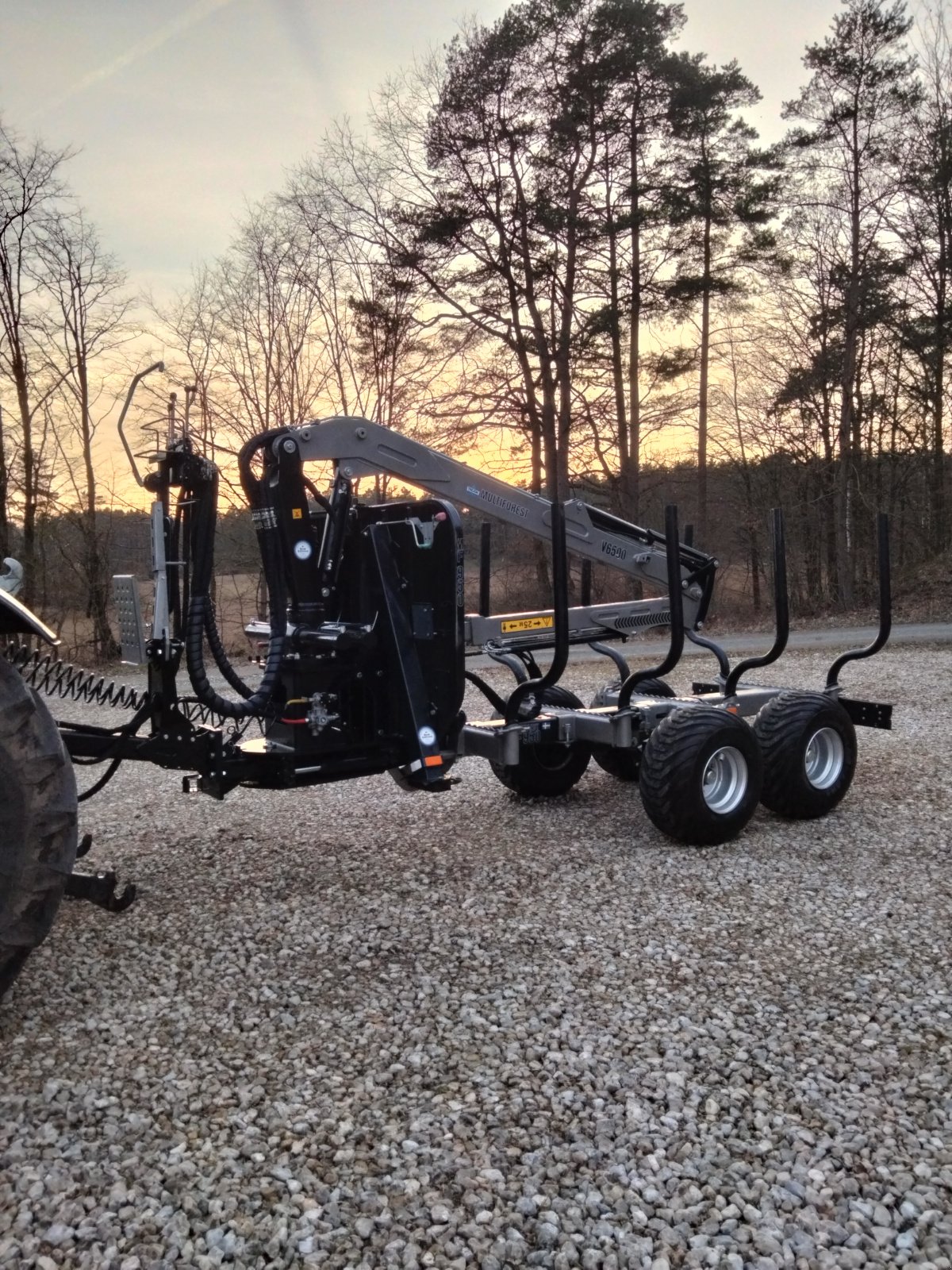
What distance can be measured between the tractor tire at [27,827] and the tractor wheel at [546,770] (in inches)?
140

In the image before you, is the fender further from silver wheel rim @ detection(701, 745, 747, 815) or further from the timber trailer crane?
silver wheel rim @ detection(701, 745, 747, 815)

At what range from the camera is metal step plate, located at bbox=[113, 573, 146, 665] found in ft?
14.5

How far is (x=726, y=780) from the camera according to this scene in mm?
5664

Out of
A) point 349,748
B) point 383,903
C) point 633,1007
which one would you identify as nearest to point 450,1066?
point 633,1007

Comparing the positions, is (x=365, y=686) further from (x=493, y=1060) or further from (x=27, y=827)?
(x=493, y=1060)

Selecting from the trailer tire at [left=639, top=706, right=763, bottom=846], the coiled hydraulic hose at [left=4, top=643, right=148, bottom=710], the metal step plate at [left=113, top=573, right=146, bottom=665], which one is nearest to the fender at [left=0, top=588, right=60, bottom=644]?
the coiled hydraulic hose at [left=4, top=643, right=148, bottom=710]

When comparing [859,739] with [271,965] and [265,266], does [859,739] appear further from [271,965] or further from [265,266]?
[265,266]

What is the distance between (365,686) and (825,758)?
2952 millimetres

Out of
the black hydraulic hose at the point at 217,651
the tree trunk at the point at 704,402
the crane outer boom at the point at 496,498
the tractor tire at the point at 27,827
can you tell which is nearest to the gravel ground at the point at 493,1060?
the tractor tire at the point at 27,827

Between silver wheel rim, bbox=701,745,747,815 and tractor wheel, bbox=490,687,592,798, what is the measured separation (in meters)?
1.03

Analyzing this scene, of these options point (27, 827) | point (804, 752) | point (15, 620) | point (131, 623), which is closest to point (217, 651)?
point (131, 623)

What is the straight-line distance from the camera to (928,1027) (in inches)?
133

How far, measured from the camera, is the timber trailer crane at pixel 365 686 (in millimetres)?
3393

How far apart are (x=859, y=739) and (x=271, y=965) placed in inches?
233
